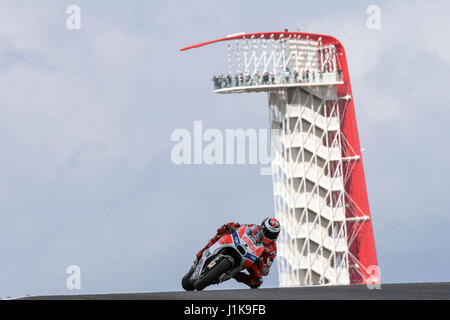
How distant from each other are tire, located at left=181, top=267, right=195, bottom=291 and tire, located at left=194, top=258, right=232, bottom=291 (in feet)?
3.06

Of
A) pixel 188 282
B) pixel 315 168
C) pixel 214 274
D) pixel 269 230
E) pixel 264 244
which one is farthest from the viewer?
pixel 315 168

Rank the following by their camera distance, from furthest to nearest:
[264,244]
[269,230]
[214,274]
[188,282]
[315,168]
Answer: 1. [315,168]
2. [188,282]
3. [264,244]
4. [269,230]
5. [214,274]

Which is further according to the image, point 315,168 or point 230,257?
point 315,168

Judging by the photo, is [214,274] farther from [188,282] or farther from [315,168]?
[315,168]

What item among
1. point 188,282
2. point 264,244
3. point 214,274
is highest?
point 264,244

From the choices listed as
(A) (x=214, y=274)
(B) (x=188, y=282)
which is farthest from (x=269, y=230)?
(B) (x=188, y=282)

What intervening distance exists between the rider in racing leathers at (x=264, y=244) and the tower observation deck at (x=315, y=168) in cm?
6865

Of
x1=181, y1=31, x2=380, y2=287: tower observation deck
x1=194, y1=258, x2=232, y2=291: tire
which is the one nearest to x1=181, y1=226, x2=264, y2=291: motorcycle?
x1=194, y1=258, x2=232, y2=291: tire

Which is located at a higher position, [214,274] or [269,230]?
[269,230]

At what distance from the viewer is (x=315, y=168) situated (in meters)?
102

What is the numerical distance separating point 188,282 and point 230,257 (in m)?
1.61

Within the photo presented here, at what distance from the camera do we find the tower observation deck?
100625 mm

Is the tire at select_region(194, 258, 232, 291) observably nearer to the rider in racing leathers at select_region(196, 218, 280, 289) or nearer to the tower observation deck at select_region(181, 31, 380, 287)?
the rider in racing leathers at select_region(196, 218, 280, 289)
